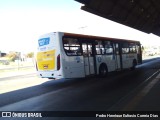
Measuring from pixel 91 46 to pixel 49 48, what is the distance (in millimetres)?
3322

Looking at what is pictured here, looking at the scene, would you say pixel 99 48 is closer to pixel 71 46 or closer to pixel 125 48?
pixel 71 46

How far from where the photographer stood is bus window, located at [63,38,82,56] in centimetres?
1329

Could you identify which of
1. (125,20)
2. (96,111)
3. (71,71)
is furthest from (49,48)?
(125,20)

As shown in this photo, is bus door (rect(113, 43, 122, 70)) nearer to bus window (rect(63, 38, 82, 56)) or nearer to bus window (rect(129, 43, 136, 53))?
bus window (rect(129, 43, 136, 53))

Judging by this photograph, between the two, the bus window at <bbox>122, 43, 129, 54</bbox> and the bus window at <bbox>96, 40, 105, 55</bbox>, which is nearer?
the bus window at <bbox>96, 40, 105, 55</bbox>

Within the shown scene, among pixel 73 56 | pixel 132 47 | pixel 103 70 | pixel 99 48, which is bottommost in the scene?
pixel 103 70

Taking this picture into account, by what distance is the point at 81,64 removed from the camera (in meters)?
14.2

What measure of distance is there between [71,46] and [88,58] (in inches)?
70.6

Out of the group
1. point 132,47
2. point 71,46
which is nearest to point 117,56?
point 132,47

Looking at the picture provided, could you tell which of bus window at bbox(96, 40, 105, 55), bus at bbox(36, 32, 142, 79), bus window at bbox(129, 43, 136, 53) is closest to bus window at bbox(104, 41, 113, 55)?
bus at bbox(36, 32, 142, 79)

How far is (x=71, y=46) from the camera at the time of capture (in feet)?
45.2

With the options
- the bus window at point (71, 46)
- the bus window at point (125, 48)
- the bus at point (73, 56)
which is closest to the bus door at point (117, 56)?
the bus at point (73, 56)

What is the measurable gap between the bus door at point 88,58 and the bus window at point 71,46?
621 mm

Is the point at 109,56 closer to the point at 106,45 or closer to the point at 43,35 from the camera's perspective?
the point at 106,45
